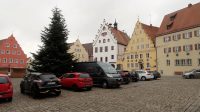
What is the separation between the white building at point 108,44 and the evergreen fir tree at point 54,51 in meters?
38.2

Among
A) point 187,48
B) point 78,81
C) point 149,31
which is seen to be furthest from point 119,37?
point 78,81

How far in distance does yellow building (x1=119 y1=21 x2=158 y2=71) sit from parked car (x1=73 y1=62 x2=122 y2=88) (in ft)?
112

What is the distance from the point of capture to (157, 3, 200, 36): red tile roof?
47.9 m

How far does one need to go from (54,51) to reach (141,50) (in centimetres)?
3654

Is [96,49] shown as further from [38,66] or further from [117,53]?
[38,66]

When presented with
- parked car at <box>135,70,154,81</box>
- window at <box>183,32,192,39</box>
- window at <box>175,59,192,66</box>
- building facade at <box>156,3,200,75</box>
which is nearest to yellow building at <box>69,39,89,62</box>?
building facade at <box>156,3,200,75</box>

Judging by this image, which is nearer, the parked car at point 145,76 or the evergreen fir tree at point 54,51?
the evergreen fir tree at point 54,51

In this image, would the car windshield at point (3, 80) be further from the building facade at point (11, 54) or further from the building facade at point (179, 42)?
the building facade at point (11, 54)

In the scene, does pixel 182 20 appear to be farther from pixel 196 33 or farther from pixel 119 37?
pixel 119 37

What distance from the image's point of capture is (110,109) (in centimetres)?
1095

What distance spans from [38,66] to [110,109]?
1620 centimetres

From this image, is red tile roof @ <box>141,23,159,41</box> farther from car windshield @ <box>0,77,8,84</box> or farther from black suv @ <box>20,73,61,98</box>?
car windshield @ <box>0,77,8,84</box>

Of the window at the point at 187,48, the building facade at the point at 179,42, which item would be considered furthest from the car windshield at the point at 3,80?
the window at the point at 187,48

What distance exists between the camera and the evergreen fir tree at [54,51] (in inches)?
993
